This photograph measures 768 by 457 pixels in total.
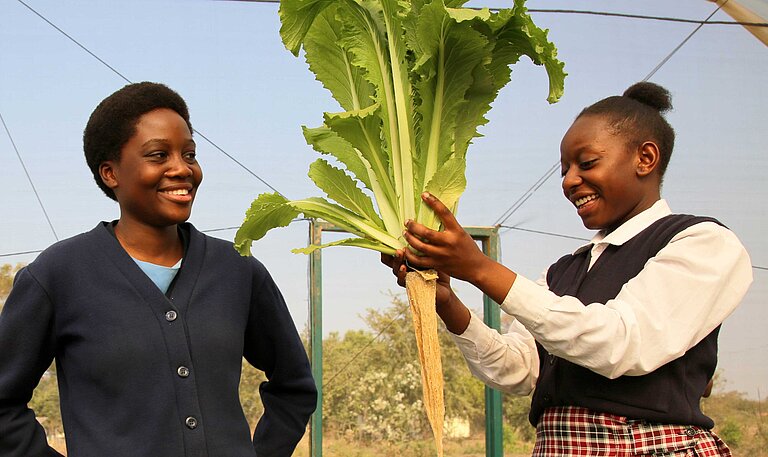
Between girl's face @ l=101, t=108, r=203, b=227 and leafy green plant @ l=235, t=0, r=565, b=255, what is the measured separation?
15cm

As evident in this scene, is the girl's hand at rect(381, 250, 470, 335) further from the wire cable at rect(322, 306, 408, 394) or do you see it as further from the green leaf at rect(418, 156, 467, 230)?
the wire cable at rect(322, 306, 408, 394)

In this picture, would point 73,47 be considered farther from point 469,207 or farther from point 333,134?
point 333,134

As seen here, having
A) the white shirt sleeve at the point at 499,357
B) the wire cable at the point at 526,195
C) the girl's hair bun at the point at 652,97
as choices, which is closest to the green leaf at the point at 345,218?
the white shirt sleeve at the point at 499,357

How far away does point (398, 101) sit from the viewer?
183 cm

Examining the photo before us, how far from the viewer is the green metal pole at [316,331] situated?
12.4ft

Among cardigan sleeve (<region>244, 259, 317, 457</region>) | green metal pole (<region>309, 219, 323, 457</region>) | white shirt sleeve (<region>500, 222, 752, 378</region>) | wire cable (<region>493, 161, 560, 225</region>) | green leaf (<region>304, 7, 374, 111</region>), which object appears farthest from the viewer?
wire cable (<region>493, 161, 560, 225</region>)

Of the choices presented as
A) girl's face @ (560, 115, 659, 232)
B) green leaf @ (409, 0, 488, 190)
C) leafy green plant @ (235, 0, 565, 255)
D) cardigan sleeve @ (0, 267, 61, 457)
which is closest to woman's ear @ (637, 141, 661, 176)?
girl's face @ (560, 115, 659, 232)

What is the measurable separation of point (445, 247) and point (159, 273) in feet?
1.94

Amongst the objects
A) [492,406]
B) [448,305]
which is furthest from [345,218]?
[492,406]

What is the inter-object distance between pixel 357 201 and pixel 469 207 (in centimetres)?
239

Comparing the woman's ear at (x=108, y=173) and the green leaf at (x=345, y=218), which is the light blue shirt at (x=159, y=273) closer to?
the woman's ear at (x=108, y=173)

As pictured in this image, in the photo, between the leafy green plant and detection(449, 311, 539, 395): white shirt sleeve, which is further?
detection(449, 311, 539, 395): white shirt sleeve

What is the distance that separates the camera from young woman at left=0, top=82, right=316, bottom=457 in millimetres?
1696

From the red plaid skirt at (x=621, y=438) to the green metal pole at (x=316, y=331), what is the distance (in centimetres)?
199
